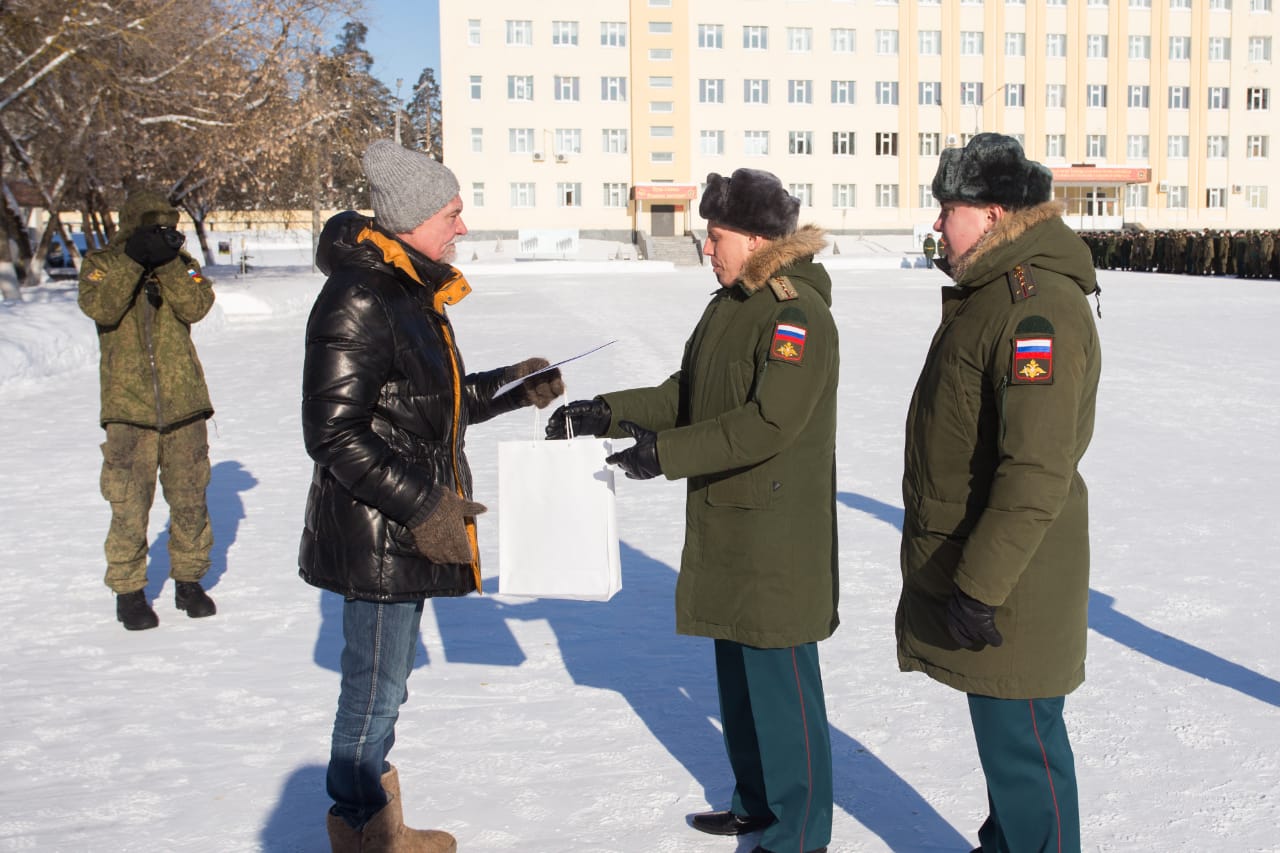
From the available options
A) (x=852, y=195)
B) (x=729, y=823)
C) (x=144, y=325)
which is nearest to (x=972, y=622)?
(x=729, y=823)

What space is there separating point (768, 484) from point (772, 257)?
0.55 m

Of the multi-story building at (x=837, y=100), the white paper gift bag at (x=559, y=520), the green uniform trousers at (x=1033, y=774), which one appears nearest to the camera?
the green uniform trousers at (x=1033, y=774)

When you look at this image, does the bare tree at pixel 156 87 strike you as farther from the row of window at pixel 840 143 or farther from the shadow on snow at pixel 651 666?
the row of window at pixel 840 143

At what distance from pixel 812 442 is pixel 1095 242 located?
44326 millimetres

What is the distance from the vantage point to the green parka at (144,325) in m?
5.02

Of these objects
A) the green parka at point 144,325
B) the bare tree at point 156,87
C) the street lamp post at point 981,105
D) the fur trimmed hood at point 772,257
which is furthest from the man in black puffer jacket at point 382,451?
the street lamp post at point 981,105

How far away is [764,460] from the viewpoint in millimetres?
2979

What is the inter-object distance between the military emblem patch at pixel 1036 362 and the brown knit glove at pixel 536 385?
1.33 meters

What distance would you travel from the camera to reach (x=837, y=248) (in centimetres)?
5534

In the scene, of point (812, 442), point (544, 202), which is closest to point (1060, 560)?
point (812, 442)

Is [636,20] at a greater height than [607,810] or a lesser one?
greater

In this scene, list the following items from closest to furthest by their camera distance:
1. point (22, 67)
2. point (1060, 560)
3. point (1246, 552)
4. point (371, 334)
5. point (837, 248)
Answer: point (1060, 560) < point (371, 334) < point (1246, 552) < point (22, 67) < point (837, 248)

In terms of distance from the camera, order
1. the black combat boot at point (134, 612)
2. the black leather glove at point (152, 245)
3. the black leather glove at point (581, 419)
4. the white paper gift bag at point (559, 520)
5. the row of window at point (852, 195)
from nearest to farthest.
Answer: the white paper gift bag at point (559, 520) < the black leather glove at point (581, 419) < the black leather glove at point (152, 245) < the black combat boot at point (134, 612) < the row of window at point (852, 195)

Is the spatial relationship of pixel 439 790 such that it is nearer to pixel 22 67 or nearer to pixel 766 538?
pixel 766 538
